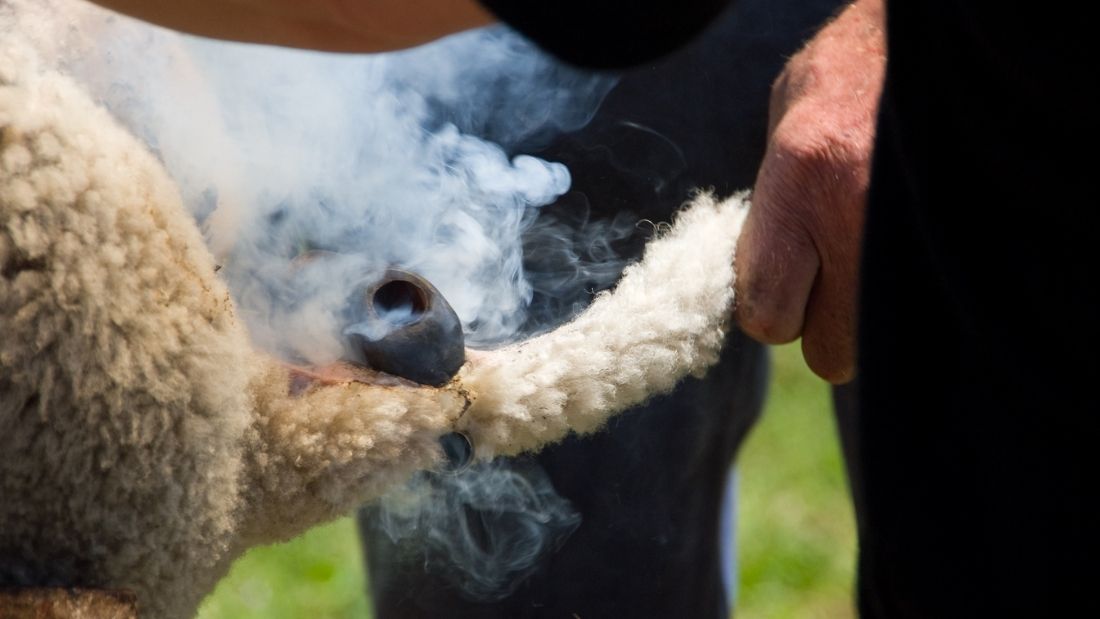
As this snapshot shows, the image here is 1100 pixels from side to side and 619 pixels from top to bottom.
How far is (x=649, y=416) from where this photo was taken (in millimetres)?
1458

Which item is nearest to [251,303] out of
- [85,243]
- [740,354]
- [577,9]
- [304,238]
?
[304,238]

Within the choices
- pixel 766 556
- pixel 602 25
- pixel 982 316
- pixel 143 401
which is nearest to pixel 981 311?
pixel 982 316

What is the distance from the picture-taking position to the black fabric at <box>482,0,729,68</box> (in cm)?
69

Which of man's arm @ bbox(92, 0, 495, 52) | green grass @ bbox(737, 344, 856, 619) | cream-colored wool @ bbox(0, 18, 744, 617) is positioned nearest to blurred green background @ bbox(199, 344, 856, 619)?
green grass @ bbox(737, 344, 856, 619)

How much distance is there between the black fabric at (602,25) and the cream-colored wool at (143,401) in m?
0.27

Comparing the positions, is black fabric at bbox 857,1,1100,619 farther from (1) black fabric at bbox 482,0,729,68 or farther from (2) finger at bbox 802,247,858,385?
(2) finger at bbox 802,247,858,385

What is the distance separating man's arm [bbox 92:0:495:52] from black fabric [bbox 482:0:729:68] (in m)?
0.08

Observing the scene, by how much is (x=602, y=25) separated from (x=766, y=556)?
2.03m

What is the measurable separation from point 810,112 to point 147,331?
0.67 meters

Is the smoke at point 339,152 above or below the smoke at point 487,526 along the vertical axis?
above

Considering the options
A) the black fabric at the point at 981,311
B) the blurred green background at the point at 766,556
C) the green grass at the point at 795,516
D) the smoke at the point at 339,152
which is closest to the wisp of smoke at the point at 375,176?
the smoke at the point at 339,152

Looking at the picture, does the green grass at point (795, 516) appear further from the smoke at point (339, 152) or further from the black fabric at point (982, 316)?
the black fabric at point (982, 316)

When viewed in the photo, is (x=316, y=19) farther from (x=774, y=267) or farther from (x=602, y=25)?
(x=774, y=267)

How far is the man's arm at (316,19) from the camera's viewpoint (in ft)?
2.54
